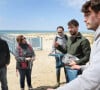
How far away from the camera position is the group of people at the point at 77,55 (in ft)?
5.75

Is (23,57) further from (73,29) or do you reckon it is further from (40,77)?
(40,77)

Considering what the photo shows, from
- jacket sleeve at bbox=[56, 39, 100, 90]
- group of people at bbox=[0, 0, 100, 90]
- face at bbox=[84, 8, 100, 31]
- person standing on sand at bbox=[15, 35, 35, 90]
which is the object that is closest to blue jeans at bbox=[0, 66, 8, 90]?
group of people at bbox=[0, 0, 100, 90]

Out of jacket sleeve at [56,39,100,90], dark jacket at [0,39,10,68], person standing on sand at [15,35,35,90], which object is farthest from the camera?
person standing on sand at [15,35,35,90]

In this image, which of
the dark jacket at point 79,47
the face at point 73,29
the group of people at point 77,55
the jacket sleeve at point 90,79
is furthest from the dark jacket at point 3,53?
the jacket sleeve at point 90,79

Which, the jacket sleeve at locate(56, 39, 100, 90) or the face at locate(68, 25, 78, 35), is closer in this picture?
the jacket sleeve at locate(56, 39, 100, 90)

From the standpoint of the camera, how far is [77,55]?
6270 mm

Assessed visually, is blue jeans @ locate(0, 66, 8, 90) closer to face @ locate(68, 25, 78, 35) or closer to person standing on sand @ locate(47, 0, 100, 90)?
face @ locate(68, 25, 78, 35)

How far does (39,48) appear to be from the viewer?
2383 centimetres

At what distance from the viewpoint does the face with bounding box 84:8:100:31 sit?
6.50 feet

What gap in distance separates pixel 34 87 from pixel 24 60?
1432mm

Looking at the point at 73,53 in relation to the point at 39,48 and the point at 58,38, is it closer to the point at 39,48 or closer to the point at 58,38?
the point at 58,38

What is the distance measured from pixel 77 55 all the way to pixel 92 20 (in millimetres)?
4276

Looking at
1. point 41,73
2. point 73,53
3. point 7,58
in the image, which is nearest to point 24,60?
point 7,58

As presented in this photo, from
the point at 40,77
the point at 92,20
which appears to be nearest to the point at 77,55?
the point at 92,20
